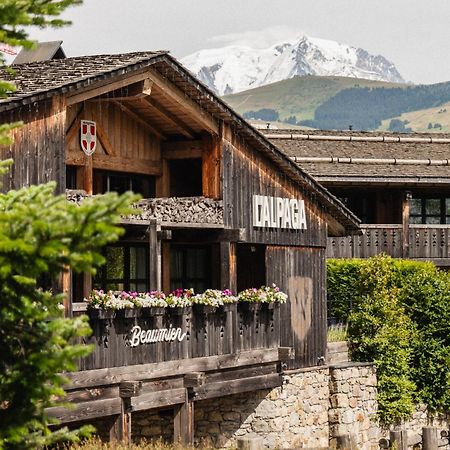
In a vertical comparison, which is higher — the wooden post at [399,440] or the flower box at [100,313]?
the flower box at [100,313]

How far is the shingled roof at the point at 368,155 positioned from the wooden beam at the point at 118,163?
11023 millimetres

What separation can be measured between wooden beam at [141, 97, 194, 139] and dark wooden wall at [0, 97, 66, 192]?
4.14m

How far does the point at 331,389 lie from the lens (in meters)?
29.4

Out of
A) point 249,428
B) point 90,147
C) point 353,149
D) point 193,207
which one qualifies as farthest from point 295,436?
point 353,149

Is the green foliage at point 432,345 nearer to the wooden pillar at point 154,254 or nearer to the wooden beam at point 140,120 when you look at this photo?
the wooden beam at point 140,120

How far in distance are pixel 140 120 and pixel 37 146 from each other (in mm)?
5694

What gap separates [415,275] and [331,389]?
4.82m

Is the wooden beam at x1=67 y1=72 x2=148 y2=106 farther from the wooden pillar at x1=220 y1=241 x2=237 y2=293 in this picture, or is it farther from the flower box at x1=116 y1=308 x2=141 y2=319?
the wooden pillar at x1=220 y1=241 x2=237 y2=293

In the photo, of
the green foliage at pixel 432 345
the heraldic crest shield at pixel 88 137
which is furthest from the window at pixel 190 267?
the green foliage at pixel 432 345

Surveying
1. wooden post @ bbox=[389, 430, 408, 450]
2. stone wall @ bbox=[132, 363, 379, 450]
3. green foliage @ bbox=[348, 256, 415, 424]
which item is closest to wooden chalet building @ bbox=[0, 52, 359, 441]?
stone wall @ bbox=[132, 363, 379, 450]

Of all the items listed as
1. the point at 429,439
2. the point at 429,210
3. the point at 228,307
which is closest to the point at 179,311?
the point at 228,307

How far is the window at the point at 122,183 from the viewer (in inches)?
1017

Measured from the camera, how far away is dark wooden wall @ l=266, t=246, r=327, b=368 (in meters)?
27.8

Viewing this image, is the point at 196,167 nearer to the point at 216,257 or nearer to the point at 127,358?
the point at 216,257
